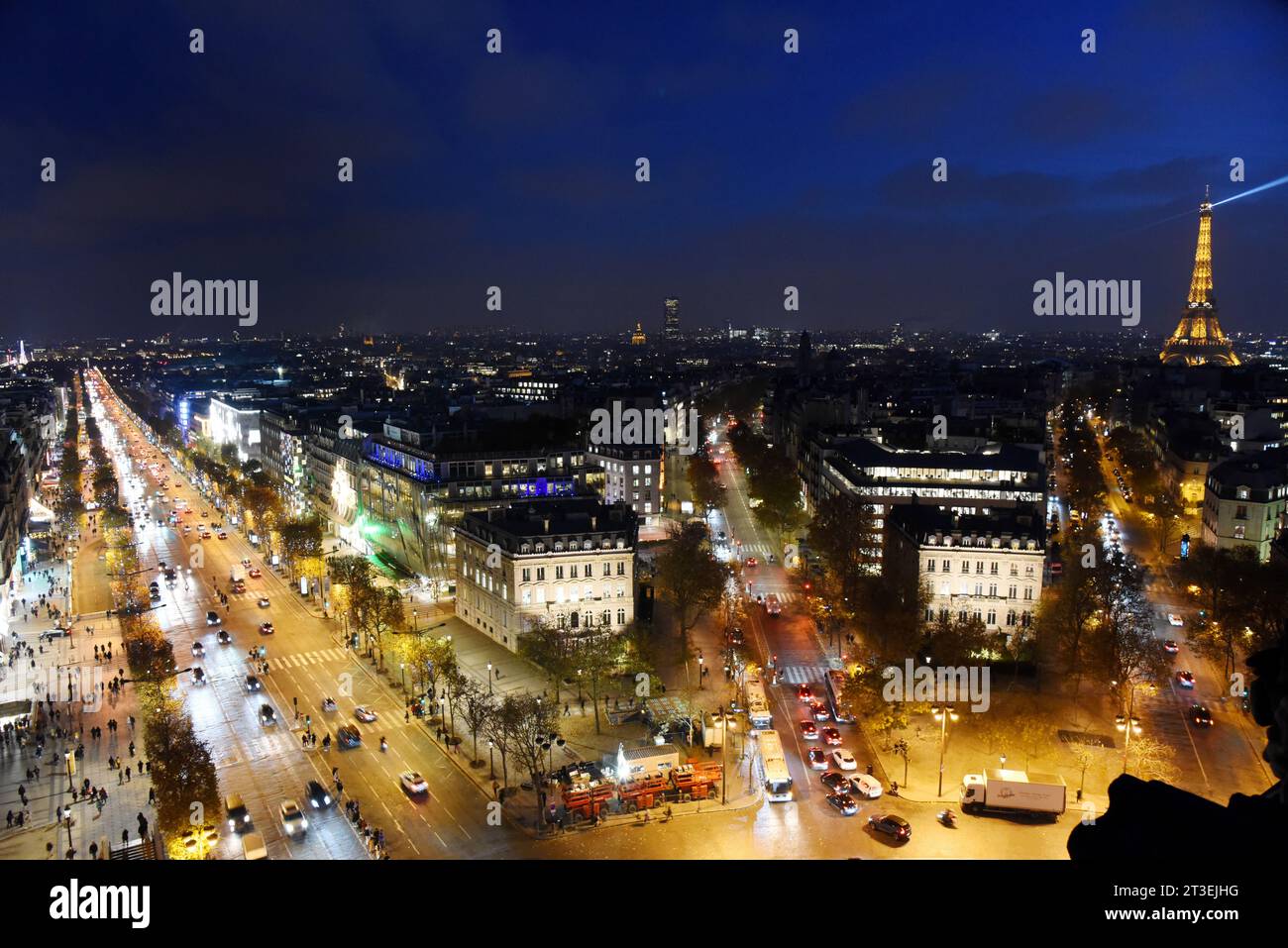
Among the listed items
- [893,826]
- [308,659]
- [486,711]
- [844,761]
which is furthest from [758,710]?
[308,659]

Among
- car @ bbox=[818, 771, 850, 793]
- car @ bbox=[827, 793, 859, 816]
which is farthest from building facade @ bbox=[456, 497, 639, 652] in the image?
car @ bbox=[827, 793, 859, 816]

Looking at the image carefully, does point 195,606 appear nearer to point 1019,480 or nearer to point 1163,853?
point 1019,480

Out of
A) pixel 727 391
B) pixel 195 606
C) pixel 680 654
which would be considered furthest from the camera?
pixel 727 391

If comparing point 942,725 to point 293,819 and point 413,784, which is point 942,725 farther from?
point 293,819

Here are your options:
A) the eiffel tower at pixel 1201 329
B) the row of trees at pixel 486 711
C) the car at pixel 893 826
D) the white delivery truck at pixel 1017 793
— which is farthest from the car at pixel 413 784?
the eiffel tower at pixel 1201 329

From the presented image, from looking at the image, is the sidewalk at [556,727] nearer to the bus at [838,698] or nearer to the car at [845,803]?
the car at [845,803]

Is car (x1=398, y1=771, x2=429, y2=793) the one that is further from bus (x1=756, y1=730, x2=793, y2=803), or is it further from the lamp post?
the lamp post
